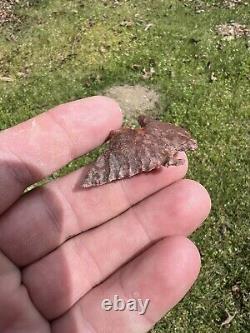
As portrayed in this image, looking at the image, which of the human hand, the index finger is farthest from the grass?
the index finger

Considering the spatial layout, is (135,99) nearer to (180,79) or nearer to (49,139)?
(180,79)

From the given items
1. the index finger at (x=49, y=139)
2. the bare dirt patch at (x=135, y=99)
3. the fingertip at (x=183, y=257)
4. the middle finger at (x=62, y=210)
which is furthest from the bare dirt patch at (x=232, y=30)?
the fingertip at (x=183, y=257)

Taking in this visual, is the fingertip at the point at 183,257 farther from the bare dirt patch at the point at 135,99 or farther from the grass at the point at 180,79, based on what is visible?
the bare dirt patch at the point at 135,99

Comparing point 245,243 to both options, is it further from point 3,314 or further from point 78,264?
point 3,314

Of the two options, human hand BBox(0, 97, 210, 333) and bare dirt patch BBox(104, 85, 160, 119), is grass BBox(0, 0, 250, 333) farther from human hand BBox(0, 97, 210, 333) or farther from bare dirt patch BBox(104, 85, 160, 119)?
human hand BBox(0, 97, 210, 333)

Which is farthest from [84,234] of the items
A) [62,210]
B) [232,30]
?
[232,30]

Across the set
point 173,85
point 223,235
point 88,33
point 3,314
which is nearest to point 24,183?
point 3,314
